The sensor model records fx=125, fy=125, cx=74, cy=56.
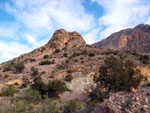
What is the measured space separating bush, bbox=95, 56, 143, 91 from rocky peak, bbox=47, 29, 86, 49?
35307mm

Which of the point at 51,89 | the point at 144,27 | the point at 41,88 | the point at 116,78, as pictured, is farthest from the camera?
the point at 144,27

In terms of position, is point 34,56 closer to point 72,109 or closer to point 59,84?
point 59,84

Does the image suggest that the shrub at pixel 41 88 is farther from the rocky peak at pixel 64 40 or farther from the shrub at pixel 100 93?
the rocky peak at pixel 64 40

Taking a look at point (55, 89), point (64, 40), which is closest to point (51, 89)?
point (55, 89)

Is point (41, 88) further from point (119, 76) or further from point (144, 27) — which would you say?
point (144, 27)

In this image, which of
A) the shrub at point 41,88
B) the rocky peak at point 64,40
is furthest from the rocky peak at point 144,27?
the shrub at point 41,88

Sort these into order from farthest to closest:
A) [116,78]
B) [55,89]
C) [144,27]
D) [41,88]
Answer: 1. [144,27]
2. [41,88]
3. [55,89]
4. [116,78]

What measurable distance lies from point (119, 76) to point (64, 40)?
40.7 m

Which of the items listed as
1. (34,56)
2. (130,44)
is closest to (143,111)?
(34,56)

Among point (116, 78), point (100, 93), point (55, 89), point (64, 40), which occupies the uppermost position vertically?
point (64, 40)

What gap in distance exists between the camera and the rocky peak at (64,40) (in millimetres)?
44875

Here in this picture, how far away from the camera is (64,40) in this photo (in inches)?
1850

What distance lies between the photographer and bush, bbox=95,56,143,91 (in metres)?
7.19

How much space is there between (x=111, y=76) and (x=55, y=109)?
3.86 meters
